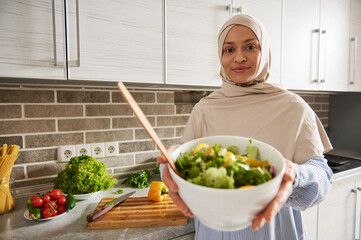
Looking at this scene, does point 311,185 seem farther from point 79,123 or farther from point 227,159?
point 79,123

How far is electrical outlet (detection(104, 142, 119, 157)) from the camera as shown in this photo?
60.7 inches

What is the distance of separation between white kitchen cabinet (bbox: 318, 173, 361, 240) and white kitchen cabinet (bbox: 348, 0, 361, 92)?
2.84ft

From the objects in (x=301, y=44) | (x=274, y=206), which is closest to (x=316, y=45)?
(x=301, y=44)

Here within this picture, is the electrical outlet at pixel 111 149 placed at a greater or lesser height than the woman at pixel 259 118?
lesser

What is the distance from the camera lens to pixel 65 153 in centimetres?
141

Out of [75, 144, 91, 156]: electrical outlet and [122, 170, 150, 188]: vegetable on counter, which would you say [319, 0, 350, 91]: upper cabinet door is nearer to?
[122, 170, 150, 188]: vegetable on counter

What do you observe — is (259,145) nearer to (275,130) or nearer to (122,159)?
(275,130)

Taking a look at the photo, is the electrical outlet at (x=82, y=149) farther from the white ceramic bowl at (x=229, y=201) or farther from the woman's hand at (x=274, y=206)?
the woman's hand at (x=274, y=206)

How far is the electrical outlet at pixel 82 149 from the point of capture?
145cm

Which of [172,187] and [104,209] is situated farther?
[104,209]

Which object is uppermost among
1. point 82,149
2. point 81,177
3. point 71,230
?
point 82,149

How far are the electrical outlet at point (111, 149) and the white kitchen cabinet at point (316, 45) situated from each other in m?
1.28

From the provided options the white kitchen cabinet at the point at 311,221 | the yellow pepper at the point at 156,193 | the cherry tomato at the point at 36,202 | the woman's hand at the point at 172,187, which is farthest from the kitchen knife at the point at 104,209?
the white kitchen cabinet at the point at 311,221

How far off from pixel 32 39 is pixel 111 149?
2.65ft
